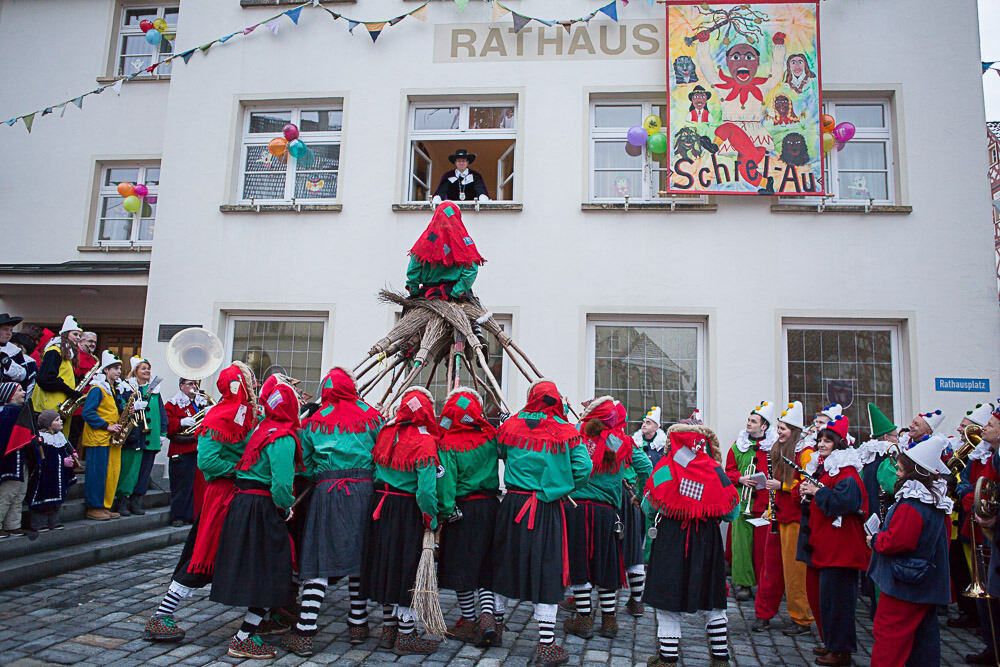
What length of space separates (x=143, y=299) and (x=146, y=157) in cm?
236

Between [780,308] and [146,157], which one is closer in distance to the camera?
[780,308]

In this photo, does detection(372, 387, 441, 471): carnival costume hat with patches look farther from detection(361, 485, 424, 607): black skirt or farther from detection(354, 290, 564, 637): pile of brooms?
detection(354, 290, 564, 637): pile of brooms

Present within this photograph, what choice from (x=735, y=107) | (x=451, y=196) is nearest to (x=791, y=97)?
(x=735, y=107)

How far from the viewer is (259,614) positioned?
4.83m

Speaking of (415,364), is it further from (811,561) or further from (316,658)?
(811,561)

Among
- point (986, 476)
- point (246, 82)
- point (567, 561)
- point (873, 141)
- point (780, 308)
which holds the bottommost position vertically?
point (567, 561)

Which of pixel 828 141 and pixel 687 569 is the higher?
pixel 828 141

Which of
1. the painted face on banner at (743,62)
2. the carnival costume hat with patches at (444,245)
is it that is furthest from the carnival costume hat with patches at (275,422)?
the painted face on banner at (743,62)

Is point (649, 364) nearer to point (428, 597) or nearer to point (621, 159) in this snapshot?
point (621, 159)

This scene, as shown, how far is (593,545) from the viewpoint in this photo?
18.0ft

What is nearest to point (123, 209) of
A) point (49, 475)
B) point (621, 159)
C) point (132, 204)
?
point (132, 204)

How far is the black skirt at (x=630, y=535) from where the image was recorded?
6.04 meters

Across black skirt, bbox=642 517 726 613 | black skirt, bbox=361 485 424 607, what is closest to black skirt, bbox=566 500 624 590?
black skirt, bbox=642 517 726 613

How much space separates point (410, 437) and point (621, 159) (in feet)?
20.7
